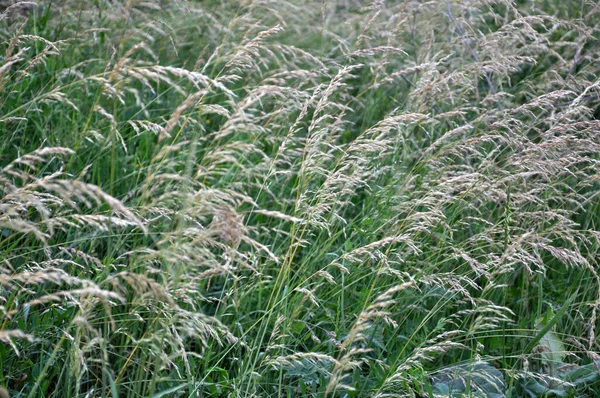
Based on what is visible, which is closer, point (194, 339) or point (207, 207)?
point (207, 207)

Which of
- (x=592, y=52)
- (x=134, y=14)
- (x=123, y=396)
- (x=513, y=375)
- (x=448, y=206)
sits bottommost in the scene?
(x=123, y=396)

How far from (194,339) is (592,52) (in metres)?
2.96

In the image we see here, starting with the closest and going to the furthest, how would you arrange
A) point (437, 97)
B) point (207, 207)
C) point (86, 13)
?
point (207, 207) < point (437, 97) < point (86, 13)

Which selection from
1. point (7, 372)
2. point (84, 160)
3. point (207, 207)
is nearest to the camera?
point (207, 207)

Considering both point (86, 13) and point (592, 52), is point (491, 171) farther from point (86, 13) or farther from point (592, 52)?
point (86, 13)

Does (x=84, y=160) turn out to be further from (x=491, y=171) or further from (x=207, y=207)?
(x=491, y=171)

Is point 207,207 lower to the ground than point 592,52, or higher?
lower

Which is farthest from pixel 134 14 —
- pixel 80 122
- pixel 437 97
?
pixel 437 97

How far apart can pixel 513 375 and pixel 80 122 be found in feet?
7.36

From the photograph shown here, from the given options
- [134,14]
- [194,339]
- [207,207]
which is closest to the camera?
[207,207]

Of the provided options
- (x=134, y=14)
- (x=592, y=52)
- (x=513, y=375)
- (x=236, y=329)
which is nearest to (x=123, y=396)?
(x=236, y=329)

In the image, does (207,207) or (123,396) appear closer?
(207,207)

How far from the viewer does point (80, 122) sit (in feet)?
10.2

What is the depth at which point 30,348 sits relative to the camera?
87.5 inches
